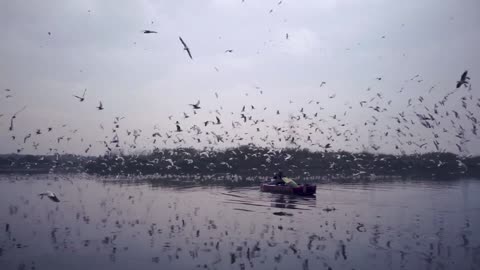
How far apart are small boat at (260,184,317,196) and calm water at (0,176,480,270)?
385 centimetres

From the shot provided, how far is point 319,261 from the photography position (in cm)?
1441

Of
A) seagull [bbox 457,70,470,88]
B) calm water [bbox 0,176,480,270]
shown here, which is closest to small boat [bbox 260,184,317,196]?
calm water [bbox 0,176,480,270]

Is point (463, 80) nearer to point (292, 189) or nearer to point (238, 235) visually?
point (238, 235)

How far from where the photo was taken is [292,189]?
3691 centimetres

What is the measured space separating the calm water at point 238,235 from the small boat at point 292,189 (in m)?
3.85

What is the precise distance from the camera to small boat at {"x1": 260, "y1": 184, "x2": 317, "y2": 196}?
3572cm

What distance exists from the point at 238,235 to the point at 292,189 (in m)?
19.0

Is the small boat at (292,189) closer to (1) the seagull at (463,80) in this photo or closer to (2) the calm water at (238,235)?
(2) the calm water at (238,235)

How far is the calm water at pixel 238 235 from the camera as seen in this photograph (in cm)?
1446

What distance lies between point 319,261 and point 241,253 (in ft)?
10.1

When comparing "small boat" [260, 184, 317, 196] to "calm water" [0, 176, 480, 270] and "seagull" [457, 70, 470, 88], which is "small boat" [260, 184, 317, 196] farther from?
"seagull" [457, 70, 470, 88]

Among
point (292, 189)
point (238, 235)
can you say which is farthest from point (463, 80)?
point (292, 189)

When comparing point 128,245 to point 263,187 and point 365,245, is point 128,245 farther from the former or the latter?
point 263,187

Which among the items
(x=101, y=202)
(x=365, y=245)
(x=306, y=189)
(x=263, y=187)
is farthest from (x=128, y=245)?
(x=263, y=187)
